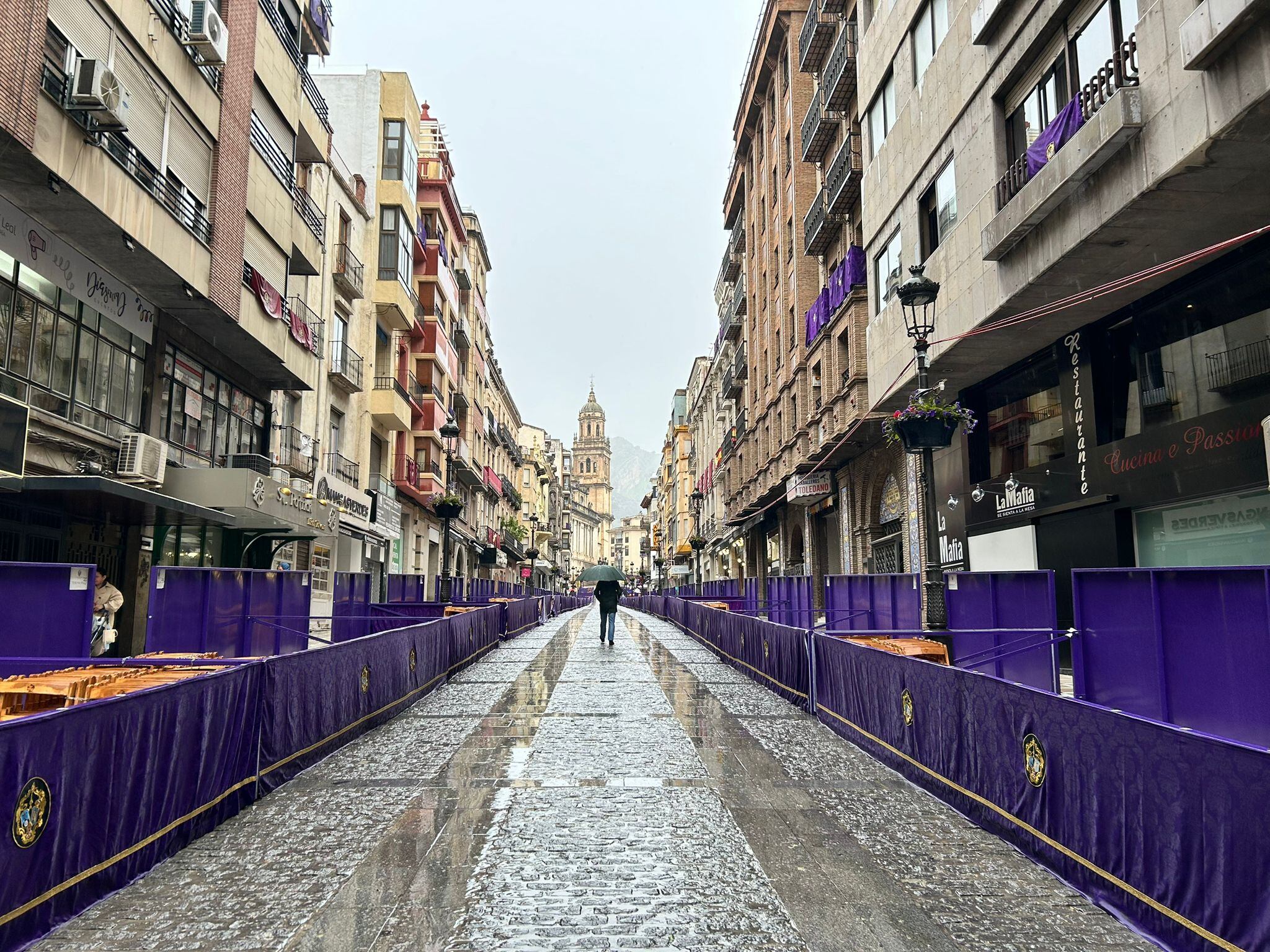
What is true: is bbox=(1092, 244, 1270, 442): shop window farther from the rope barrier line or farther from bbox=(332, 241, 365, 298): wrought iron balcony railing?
bbox=(332, 241, 365, 298): wrought iron balcony railing

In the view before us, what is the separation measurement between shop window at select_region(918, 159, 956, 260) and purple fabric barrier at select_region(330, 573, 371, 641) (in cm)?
1359

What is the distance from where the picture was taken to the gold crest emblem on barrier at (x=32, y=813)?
3958 millimetres

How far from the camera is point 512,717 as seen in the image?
10453 mm

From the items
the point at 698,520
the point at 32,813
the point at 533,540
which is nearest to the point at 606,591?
the point at 32,813

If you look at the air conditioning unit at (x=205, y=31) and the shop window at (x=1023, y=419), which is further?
the shop window at (x=1023, y=419)

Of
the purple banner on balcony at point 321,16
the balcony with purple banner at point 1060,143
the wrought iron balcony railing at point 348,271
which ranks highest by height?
the purple banner on balcony at point 321,16

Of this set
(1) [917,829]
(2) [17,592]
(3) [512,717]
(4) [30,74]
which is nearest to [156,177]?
(4) [30,74]

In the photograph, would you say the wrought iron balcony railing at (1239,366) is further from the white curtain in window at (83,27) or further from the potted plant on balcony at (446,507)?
the potted plant on balcony at (446,507)

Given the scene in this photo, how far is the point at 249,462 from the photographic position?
2058 cm

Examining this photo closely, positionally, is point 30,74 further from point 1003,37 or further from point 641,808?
point 1003,37

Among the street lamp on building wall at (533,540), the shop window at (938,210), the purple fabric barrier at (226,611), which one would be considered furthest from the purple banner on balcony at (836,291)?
the street lamp on building wall at (533,540)

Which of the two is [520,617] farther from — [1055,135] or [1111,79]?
[1111,79]

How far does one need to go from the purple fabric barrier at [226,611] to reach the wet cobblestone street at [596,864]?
5037 millimetres

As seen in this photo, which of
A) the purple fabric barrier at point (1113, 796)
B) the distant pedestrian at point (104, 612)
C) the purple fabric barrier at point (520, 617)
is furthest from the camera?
the purple fabric barrier at point (520, 617)
